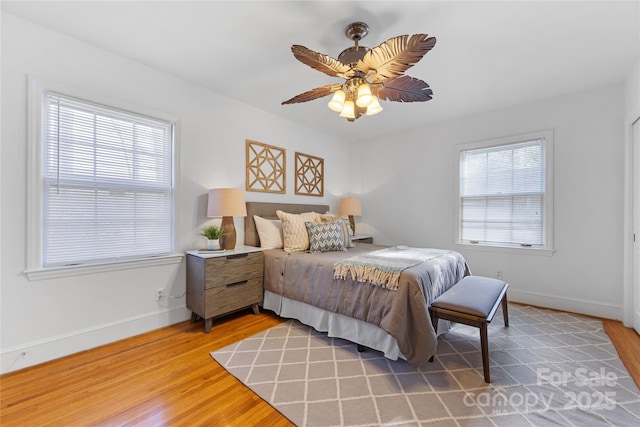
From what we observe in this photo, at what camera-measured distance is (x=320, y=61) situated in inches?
69.3

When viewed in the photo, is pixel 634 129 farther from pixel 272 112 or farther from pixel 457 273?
pixel 272 112

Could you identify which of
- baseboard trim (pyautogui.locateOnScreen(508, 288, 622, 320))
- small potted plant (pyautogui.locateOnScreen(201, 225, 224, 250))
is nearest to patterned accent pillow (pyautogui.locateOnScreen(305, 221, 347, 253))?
small potted plant (pyautogui.locateOnScreen(201, 225, 224, 250))

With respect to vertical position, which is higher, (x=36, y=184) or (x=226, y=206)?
(x=36, y=184)

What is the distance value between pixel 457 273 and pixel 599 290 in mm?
1767

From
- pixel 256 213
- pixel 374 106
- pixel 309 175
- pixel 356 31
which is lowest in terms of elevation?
pixel 256 213

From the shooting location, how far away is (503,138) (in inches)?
136

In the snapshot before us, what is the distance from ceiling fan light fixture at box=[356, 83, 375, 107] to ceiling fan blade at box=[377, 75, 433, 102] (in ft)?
0.66

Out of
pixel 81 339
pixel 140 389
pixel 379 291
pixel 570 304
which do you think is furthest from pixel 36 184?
pixel 570 304

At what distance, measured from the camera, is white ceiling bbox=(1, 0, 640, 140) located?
1798 mm

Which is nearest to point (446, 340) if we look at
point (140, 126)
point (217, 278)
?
point (217, 278)

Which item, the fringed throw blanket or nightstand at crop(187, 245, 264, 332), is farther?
nightstand at crop(187, 245, 264, 332)

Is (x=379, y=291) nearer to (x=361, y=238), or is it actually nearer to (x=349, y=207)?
(x=361, y=238)

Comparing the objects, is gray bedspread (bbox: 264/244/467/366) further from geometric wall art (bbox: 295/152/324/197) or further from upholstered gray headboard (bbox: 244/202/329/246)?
geometric wall art (bbox: 295/152/324/197)

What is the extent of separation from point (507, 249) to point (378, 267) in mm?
2380
